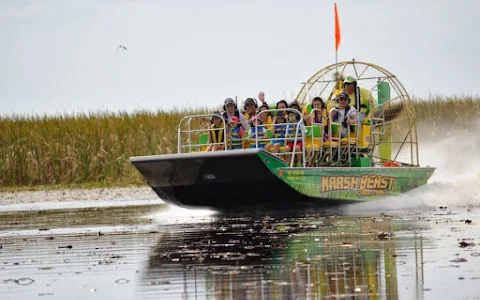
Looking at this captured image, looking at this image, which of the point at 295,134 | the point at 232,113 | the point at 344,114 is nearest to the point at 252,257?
the point at 295,134

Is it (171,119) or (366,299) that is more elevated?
(171,119)

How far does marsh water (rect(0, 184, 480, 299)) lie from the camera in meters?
9.96

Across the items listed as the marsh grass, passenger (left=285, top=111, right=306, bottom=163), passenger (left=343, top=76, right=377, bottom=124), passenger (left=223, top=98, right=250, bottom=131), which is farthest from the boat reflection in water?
the marsh grass

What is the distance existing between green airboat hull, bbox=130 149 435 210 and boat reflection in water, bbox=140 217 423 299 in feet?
8.27

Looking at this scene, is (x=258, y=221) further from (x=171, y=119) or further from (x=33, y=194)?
(x=171, y=119)

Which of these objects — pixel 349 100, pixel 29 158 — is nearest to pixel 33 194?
pixel 29 158

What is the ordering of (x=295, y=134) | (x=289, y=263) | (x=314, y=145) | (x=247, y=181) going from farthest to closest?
(x=314, y=145) < (x=295, y=134) < (x=247, y=181) < (x=289, y=263)

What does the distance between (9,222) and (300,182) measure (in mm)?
5171

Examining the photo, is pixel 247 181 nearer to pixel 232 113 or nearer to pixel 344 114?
pixel 232 113

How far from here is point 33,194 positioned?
1172 inches

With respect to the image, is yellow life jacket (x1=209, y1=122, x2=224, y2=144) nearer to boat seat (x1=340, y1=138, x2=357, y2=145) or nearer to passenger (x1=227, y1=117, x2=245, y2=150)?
passenger (x1=227, y1=117, x2=245, y2=150)

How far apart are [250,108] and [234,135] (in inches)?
48.9

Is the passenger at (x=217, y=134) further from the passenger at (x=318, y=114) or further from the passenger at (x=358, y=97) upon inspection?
the passenger at (x=358, y=97)

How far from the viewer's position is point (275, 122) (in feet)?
66.0
